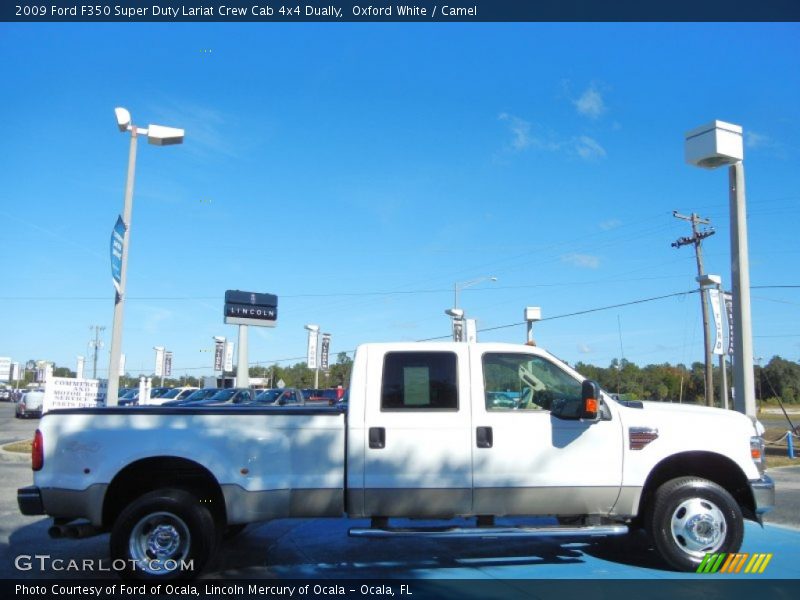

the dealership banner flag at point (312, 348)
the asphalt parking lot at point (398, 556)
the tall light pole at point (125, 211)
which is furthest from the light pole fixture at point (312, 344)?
the asphalt parking lot at point (398, 556)

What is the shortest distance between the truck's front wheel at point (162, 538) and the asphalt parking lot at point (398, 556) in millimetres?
520

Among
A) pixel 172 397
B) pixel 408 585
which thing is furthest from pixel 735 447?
pixel 172 397

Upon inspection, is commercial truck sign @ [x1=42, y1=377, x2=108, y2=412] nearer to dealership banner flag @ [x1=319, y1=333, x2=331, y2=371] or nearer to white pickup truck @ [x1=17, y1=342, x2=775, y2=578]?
white pickup truck @ [x1=17, y1=342, x2=775, y2=578]

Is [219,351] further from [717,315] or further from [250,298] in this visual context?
[717,315]

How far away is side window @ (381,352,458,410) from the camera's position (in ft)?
19.8

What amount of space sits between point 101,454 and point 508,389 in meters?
3.56

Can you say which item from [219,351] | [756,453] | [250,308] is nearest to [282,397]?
[250,308]

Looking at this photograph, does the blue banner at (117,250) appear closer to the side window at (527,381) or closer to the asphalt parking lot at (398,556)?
the asphalt parking lot at (398,556)

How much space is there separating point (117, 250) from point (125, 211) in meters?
1.28

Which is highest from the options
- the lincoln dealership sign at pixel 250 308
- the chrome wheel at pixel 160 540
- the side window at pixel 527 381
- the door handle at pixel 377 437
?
the lincoln dealership sign at pixel 250 308

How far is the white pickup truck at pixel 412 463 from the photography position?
570 centimetres

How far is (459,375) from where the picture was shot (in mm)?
6125

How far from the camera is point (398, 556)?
673 centimetres

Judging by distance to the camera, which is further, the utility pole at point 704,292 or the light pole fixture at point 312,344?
the light pole fixture at point 312,344
